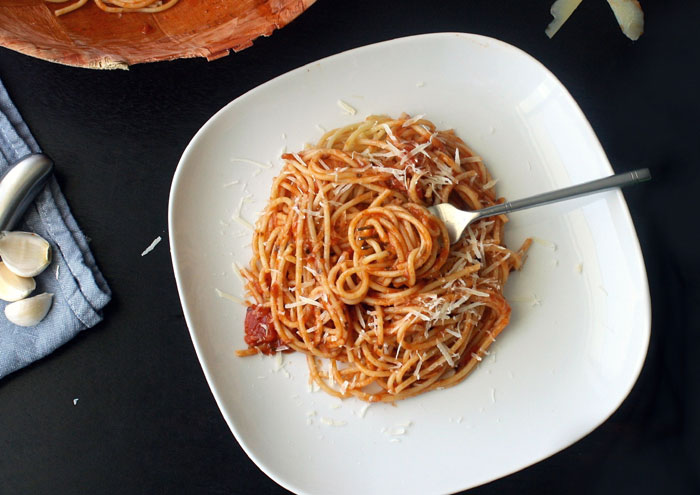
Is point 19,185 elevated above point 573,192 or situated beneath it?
elevated above

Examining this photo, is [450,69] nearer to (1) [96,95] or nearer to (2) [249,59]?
(2) [249,59]

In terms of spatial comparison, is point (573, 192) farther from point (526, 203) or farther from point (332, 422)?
point (332, 422)

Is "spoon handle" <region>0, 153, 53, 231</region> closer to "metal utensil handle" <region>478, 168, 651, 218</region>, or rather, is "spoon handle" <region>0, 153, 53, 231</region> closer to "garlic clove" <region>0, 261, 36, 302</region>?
"garlic clove" <region>0, 261, 36, 302</region>

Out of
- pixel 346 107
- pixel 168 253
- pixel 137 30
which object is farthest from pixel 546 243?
pixel 137 30

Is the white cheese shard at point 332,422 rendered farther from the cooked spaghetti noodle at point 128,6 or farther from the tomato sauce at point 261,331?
the cooked spaghetti noodle at point 128,6

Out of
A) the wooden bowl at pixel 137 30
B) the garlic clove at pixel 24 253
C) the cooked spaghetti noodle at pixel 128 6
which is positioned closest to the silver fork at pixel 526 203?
the wooden bowl at pixel 137 30

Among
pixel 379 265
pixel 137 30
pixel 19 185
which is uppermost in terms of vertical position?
pixel 137 30
